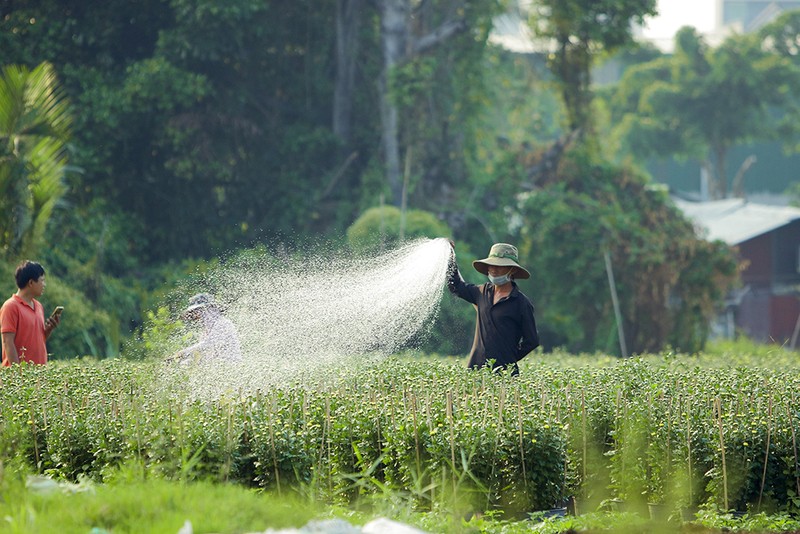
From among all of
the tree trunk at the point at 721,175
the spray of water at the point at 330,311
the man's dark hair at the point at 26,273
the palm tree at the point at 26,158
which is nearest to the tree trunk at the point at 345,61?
the palm tree at the point at 26,158

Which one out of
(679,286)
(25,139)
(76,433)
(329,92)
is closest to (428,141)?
(329,92)

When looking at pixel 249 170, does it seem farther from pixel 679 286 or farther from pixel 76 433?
pixel 76 433

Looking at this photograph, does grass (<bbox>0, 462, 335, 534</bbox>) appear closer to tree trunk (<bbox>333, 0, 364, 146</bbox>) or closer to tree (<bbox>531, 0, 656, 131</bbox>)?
tree trunk (<bbox>333, 0, 364, 146</bbox>)

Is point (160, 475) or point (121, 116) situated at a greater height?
point (121, 116)

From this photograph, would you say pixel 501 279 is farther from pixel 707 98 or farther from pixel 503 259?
pixel 707 98

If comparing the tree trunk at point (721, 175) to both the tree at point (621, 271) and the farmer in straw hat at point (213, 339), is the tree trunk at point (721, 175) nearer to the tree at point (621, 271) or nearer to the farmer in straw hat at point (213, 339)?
the tree at point (621, 271)

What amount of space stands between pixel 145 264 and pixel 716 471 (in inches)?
668

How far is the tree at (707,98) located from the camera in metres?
44.8

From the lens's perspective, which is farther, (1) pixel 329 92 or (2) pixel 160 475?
(1) pixel 329 92

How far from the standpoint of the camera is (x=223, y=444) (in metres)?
7.40

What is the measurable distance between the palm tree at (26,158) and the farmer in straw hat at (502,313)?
7804 millimetres

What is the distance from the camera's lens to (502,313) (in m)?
9.78

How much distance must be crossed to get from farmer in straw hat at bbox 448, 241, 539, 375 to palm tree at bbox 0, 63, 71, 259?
7.80m

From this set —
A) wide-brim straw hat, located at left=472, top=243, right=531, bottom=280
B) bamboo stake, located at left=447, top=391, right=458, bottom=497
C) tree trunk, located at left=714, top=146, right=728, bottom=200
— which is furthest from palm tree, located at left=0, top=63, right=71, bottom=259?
tree trunk, located at left=714, top=146, right=728, bottom=200
